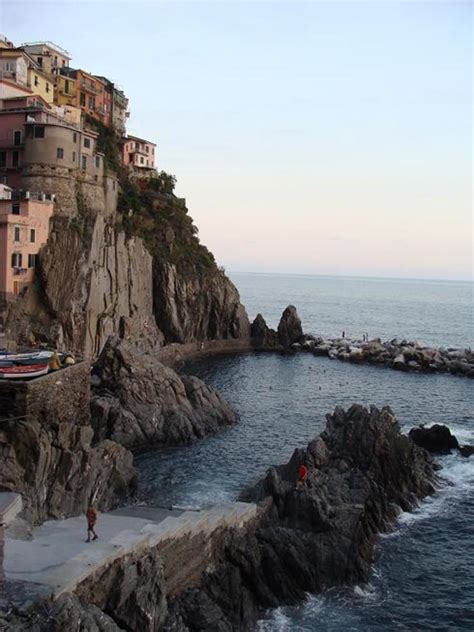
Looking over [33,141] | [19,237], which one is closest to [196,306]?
[33,141]

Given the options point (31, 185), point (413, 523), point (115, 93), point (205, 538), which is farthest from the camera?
point (115, 93)

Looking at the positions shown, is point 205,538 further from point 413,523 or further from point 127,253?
point 127,253

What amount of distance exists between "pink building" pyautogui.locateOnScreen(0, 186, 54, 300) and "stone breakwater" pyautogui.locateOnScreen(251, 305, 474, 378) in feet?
138

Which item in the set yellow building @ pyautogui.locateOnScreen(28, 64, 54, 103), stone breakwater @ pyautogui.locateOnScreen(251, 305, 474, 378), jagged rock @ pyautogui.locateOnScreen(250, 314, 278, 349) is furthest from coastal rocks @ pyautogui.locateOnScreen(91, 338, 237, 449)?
yellow building @ pyautogui.locateOnScreen(28, 64, 54, 103)

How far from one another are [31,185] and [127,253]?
14.6 m

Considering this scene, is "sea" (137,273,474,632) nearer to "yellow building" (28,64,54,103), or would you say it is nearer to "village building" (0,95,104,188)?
"village building" (0,95,104,188)

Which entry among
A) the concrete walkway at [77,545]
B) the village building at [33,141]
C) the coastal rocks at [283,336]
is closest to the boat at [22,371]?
the concrete walkway at [77,545]

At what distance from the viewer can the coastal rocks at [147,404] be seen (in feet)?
151

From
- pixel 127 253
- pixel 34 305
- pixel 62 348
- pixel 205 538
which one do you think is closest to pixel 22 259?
pixel 34 305

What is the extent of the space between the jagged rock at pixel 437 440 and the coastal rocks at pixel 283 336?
46704mm

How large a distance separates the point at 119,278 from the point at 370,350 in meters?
38.0

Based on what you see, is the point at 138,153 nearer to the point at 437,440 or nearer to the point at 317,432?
the point at 317,432

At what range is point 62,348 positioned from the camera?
60.5m

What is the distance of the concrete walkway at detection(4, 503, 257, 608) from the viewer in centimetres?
1972
